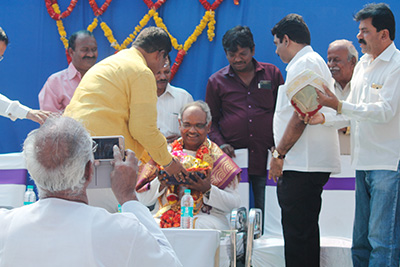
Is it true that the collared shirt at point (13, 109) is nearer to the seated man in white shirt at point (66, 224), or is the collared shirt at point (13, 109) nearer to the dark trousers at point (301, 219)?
the dark trousers at point (301, 219)

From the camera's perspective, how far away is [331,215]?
15.9 ft

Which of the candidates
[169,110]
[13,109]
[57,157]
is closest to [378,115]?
[169,110]

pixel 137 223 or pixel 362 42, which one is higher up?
pixel 362 42

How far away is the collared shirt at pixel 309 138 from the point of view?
400 centimetres

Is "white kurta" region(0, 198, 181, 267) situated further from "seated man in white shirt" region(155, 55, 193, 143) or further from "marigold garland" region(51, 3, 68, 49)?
"marigold garland" region(51, 3, 68, 49)

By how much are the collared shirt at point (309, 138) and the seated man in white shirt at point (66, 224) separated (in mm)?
2279

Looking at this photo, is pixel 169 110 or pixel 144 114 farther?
pixel 169 110

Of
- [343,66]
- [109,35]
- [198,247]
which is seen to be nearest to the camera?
[198,247]

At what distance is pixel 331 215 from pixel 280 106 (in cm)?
122

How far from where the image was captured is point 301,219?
4.02 meters

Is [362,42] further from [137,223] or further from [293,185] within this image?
[137,223]

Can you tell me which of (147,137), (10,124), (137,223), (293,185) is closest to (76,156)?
(137,223)

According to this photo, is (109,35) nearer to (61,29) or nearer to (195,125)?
(61,29)

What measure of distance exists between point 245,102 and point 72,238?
352cm
